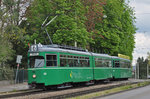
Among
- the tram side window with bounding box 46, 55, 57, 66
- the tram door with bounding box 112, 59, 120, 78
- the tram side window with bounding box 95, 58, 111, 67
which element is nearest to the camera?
the tram side window with bounding box 46, 55, 57, 66

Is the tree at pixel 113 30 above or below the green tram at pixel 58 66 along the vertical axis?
above

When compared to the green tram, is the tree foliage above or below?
above

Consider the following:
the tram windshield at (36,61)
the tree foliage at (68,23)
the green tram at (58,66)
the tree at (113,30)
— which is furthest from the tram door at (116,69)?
the tram windshield at (36,61)

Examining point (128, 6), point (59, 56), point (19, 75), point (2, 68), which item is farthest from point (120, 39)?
point (59, 56)

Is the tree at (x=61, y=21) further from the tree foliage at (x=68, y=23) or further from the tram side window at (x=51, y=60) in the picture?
the tram side window at (x=51, y=60)

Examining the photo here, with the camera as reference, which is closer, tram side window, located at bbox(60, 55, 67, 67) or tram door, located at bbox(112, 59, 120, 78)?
tram side window, located at bbox(60, 55, 67, 67)

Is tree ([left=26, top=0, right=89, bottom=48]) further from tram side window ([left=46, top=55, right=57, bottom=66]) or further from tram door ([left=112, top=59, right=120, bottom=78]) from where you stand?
tram side window ([left=46, top=55, right=57, bottom=66])

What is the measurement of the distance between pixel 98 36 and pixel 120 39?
4149mm

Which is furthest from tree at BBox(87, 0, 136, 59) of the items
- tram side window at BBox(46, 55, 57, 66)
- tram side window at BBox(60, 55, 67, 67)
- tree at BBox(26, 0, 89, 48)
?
tram side window at BBox(46, 55, 57, 66)

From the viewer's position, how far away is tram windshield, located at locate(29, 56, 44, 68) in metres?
21.4

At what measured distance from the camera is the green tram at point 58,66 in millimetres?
21328

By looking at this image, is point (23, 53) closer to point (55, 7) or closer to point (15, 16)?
point (55, 7)

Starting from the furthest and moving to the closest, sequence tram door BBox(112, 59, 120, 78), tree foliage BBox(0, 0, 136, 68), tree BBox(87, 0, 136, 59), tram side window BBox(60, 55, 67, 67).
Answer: tree BBox(87, 0, 136, 59), tram door BBox(112, 59, 120, 78), tree foliage BBox(0, 0, 136, 68), tram side window BBox(60, 55, 67, 67)

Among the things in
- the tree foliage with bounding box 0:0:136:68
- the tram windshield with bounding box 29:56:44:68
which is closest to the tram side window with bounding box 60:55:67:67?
the tram windshield with bounding box 29:56:44:68
